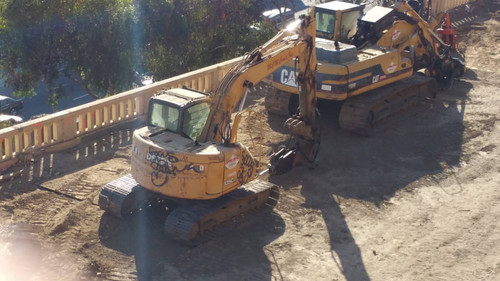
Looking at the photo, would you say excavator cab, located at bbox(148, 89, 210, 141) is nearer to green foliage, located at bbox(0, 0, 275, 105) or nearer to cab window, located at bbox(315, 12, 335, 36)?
cab window, located at bbox(315, 12, 335, 36)

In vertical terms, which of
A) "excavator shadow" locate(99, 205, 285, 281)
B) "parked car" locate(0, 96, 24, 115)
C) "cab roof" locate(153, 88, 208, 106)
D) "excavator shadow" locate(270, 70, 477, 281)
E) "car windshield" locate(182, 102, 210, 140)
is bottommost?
→ "parked car" locate(0, 96, 24, 115)

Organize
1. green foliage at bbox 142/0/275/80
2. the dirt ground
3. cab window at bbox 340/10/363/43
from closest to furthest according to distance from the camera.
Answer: the dirt ground → cab window at bbox 340/10/363/43 → green foliage at bbox 142/0/275/80

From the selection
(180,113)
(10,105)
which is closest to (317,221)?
(180,113)

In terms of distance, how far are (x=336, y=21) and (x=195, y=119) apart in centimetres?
746

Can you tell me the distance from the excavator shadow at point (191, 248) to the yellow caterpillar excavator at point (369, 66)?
5.07m

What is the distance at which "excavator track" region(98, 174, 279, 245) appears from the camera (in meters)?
13.3

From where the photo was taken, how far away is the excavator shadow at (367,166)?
1424 cm

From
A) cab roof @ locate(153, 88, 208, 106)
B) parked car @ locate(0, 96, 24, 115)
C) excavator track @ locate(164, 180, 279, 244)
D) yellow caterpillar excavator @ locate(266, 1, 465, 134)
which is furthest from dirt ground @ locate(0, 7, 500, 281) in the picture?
parked car @ locate(0, 96, 24, 115)

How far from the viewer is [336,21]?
2022 cm

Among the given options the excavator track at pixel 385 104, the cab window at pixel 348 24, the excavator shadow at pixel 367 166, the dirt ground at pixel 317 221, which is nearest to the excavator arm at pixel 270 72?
the excavator shadow at pixel 367 166

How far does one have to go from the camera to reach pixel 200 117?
46.7 ft

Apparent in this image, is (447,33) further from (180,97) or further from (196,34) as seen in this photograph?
(180,97)

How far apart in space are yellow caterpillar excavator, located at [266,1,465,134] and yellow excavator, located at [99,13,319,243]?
3176mm

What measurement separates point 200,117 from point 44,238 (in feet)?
11.8
